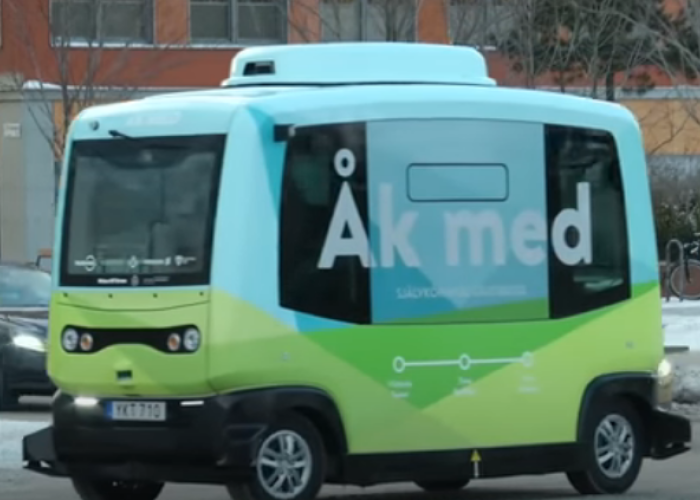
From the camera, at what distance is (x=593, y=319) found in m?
13.7

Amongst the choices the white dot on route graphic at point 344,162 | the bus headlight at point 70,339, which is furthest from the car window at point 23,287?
the white dot on route graphic at point 344,162

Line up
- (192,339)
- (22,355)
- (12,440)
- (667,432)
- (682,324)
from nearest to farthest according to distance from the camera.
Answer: (192,339), (667,432), (12,440), (22,355), (682,324)

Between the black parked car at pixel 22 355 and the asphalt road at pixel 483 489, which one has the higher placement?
the black parked car at pixel 22 355

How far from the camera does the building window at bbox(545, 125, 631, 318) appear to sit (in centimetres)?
1356

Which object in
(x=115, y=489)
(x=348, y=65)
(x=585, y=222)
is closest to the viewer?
(x=348, y=65)

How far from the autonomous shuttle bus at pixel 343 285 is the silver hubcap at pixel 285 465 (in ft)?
0.04

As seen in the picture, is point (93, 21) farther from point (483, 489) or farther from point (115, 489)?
point (115, 489)

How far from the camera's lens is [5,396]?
67.5ft

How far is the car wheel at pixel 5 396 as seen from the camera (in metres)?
20.5

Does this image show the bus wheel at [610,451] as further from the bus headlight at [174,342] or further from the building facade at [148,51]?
the building facade at [148,51]

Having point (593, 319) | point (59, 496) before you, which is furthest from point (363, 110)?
point (59, 496)

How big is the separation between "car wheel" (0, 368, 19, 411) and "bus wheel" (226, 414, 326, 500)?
27.7ft

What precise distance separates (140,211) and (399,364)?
1.86 m

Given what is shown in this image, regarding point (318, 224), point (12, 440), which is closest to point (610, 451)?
point (318, 224)
